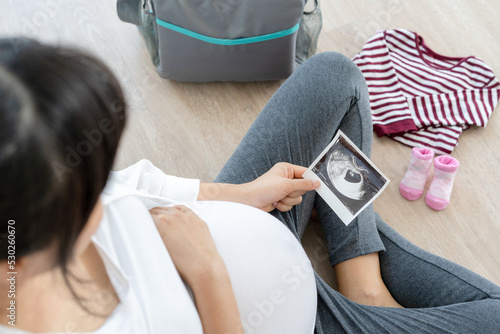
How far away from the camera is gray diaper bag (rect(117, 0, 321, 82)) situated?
4.80 ft

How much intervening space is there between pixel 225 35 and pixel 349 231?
29.1 inches

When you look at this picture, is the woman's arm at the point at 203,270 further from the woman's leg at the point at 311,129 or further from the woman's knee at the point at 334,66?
the woman's knee at the point at 334,66

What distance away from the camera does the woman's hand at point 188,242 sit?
2.47 ft

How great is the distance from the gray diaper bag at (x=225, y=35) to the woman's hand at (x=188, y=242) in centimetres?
84

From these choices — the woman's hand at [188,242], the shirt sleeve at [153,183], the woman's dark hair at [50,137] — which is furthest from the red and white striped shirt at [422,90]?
the woman's dark hair at [50,137]

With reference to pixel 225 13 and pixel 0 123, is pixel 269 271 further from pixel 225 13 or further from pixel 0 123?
pixel 225 13

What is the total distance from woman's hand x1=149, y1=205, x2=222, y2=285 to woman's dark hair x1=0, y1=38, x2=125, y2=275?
27 centimetres

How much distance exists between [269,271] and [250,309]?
7 centimetres

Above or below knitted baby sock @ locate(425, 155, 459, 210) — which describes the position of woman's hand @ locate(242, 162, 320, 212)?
above

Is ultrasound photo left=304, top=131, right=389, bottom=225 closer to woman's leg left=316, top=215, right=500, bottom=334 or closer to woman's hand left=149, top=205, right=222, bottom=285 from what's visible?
woman's leg left=316, top=215, right=500, bottom=334

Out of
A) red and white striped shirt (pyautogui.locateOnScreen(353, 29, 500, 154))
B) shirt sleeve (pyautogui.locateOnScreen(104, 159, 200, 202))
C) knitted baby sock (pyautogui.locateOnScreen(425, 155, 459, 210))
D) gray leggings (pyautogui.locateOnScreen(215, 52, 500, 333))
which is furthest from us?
red and white striped shirt (pyautogui.locateOnScreen(353, 29, 500, 154))

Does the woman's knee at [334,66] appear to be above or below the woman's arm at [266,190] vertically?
above

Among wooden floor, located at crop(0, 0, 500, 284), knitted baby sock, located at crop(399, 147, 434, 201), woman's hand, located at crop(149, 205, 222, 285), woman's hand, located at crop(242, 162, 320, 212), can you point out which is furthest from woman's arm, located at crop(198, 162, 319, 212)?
knitted baby sock, located at crop(399, 147, 434, 201)

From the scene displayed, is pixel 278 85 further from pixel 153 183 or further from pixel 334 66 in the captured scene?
pixel 153 183
